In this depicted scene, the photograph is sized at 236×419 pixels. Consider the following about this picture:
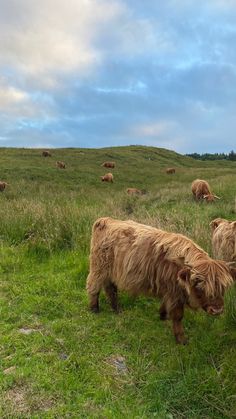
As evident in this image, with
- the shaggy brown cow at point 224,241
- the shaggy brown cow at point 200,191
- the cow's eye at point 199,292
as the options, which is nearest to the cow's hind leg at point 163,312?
the cow's eye at point 199,292

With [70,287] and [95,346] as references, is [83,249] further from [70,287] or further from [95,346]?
[95,346]

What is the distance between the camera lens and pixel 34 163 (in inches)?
1405

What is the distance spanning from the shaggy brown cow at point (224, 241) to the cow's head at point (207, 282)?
261 cm

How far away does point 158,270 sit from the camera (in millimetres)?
4867

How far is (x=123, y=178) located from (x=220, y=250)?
28091 millimetres

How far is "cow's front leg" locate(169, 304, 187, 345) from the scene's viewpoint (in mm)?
4766

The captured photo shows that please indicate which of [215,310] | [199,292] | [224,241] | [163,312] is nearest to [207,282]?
[199,292]

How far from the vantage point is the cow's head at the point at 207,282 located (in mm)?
4082

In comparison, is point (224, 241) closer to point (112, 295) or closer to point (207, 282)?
point (112, 295)

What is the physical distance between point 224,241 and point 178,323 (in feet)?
8.72

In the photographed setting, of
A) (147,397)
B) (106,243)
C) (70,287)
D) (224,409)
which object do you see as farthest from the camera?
(70,287)

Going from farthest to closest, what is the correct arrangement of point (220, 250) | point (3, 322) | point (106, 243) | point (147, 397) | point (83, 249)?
1. point (83, 249)
2. point (220, 250)
3. point (106, 243)
4. point (3, 322)
5. point (147, 397)

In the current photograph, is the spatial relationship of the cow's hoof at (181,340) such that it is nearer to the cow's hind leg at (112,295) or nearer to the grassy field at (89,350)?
the grassy field at (89,350)

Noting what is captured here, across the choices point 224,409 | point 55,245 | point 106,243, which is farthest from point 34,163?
point 224,409
